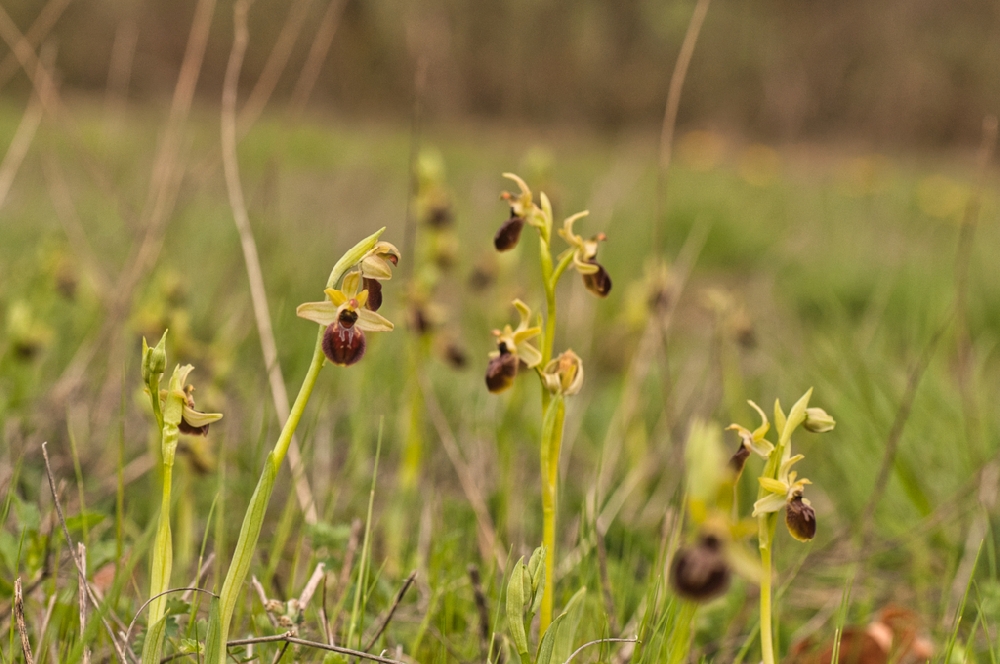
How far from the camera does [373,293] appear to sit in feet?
3.62

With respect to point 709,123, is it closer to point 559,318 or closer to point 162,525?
point 559,318

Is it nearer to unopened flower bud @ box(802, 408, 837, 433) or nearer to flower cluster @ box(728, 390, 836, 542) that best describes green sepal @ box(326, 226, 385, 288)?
flower cluster @ box(728, 390, 836, 542)

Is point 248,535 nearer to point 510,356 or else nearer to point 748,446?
point 510,356

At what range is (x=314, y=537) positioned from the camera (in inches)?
54.1

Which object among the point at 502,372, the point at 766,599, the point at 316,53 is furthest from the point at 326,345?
the point at 316,53

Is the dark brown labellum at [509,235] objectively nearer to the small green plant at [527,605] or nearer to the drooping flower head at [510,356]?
the drooping flower head at [510,356]

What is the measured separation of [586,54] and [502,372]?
461 inches

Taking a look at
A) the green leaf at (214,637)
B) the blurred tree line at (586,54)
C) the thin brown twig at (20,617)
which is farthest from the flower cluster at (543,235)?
the blurred tree line at (586,54)

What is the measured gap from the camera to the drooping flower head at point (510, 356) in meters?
1.23

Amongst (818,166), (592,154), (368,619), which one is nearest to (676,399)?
(368,619)

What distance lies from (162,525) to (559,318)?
8.93ft

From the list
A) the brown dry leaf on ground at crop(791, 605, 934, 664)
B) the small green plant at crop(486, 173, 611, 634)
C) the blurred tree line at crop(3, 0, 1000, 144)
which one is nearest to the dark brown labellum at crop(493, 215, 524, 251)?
the small green plant at crop(486, 173, 611, 634)

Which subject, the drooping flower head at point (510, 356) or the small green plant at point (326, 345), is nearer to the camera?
the small green plant at point (326, 345)

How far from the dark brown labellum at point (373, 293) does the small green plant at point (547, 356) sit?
19 cm
